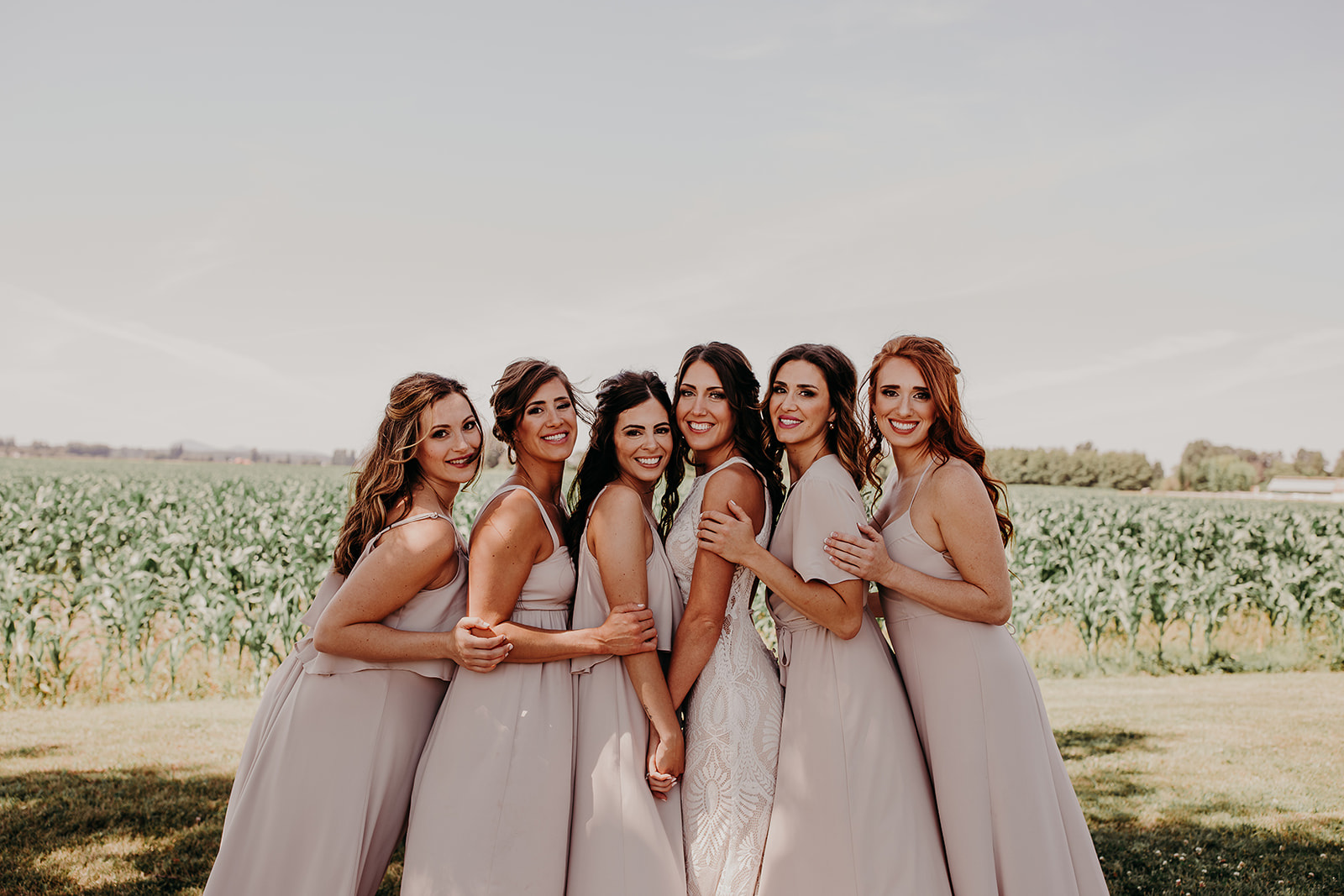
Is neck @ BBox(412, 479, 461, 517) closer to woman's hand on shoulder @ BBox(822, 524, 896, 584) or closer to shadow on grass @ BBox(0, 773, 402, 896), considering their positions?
woman's hand on shoulder @ BBox(822, 524, 896, 584)

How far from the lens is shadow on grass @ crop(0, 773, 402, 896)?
177 inches

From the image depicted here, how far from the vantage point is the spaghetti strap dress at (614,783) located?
2.89 meters

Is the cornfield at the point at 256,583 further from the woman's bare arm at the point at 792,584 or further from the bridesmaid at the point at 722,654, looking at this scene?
the woman's bare arm at the point at 792,584

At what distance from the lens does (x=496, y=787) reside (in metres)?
2.96

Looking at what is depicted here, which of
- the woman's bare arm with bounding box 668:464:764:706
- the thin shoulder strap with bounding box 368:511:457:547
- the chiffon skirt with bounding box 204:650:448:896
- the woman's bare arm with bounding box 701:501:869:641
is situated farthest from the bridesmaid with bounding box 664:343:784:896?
the chiffon skirt with bounding box 204:650:448:896

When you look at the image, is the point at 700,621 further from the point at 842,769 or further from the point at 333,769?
the point at 333,769

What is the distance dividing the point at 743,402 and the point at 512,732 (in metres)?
1.61

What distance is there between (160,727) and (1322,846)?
8.80m

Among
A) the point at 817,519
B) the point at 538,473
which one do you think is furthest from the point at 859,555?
the point at 538,473

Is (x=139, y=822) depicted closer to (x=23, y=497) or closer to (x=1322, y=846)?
(x=1322, y=846)

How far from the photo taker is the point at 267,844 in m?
3.00

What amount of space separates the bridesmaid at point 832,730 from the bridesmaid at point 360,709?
3.59ft

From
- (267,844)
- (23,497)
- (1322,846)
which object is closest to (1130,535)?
(1322,846)

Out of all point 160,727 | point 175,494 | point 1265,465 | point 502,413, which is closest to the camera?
point 502,413
